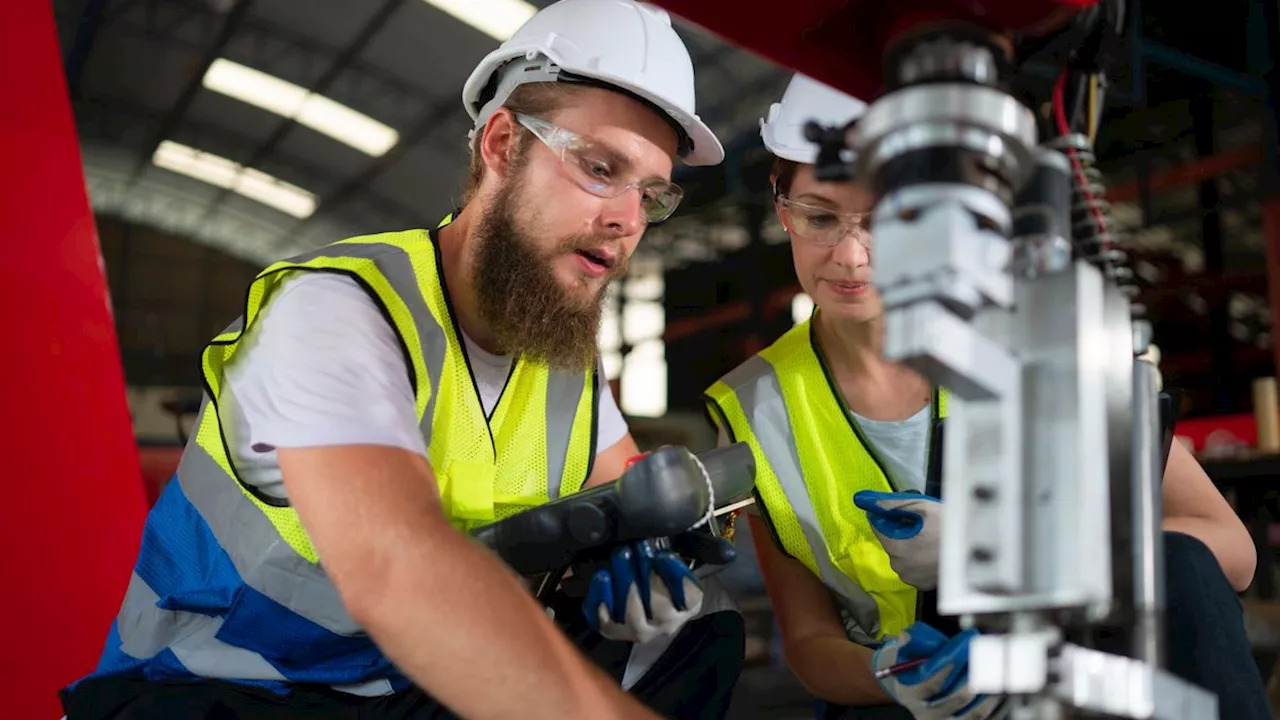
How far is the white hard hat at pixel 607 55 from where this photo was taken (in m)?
1.73

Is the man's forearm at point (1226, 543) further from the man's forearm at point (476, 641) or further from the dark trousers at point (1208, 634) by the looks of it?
the man's forearm at point (476, 641)

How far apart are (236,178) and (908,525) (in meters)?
8.33

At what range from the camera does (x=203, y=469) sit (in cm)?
151

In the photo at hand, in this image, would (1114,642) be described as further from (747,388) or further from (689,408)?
(689,408)

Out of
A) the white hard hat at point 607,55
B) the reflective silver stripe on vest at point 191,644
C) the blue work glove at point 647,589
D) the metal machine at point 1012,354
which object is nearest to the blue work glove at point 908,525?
the blue work glove at point 647,589

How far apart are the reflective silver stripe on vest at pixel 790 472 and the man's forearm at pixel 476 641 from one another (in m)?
0.85

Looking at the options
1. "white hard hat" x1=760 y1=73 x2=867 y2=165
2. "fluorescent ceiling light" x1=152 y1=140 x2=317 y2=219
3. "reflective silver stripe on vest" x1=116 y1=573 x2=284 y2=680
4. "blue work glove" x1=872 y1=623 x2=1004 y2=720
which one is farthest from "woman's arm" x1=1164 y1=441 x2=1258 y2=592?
"fluorescent ceiling light" x1=152 y1=140 x2=317 y2=219

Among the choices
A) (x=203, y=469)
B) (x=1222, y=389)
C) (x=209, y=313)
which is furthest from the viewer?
(x=1222, y=389)

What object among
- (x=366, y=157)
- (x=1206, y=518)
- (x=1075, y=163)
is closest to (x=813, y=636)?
(x=1206, y=518)

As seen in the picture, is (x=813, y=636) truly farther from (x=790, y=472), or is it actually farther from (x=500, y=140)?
(x=500, y=140)

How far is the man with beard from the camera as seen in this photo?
1.06 m

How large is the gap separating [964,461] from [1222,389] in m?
10.6

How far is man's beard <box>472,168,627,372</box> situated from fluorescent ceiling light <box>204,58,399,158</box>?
7473 millimetres

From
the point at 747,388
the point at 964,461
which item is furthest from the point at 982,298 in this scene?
the point at 747,388
